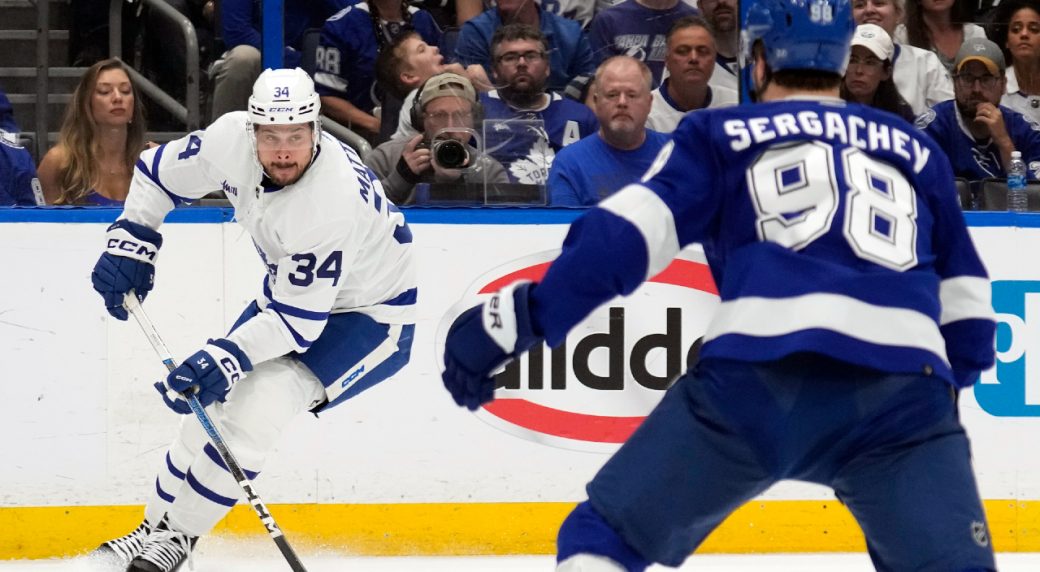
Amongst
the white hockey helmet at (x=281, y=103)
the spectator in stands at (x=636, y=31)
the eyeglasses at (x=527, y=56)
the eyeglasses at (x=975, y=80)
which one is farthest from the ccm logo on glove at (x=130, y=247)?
the eyeglasses at (x=975, y=80)

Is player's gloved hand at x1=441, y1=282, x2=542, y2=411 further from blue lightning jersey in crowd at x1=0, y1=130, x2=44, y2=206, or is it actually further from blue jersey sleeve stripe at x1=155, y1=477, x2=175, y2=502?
blue lightning jersey in crowd at x1=0, y1=130, x2=44, y2=206

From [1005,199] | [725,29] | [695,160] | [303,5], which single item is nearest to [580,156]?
[725,29]

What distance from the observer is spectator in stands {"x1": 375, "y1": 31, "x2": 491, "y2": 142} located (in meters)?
4.32

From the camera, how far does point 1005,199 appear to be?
4336mm

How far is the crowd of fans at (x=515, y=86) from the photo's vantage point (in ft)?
13.8

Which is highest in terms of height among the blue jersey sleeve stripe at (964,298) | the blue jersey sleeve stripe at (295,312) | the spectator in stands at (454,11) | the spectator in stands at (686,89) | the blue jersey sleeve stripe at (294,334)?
the spectator in stands at (454,11)

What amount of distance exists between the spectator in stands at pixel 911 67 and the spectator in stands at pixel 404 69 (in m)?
1.27

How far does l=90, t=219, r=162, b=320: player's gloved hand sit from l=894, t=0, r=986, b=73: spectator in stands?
2328mm

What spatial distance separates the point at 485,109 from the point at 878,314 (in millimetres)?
2546

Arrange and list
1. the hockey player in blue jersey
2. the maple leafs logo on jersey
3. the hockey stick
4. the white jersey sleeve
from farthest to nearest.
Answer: the maple leafs logo on jersey → the white jersey sleeve → the hockey stick → the hockey player in blue jersey

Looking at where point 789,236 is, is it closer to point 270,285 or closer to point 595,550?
point 595,550

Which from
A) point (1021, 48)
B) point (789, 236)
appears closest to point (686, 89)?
point (1021, 48)

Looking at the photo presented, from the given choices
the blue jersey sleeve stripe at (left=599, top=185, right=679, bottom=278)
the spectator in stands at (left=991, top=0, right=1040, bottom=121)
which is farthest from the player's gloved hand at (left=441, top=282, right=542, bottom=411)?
the spectator in stands at (left=991, top=0, right=1040, bottom=121)

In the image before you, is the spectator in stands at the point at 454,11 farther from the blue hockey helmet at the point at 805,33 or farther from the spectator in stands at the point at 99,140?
the blue hockey helmet at the point at 805,33
